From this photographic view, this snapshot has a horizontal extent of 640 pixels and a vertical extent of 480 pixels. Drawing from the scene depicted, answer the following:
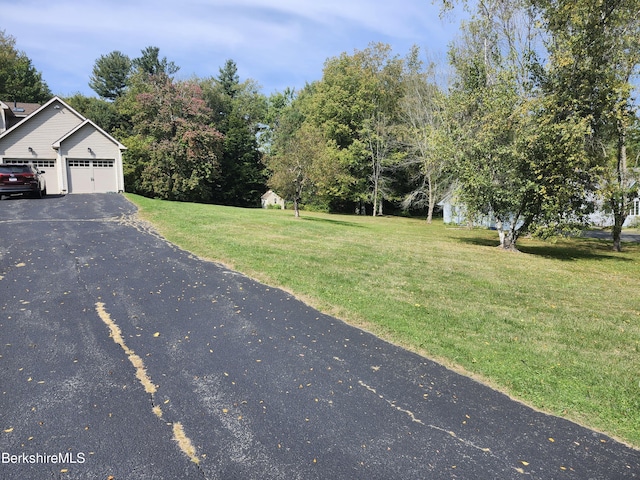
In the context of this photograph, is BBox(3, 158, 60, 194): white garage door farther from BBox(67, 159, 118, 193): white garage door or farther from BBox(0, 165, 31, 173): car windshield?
BBox(0, 165, 31, 173): car windshield

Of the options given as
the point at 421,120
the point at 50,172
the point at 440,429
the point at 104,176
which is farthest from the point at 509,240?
the point at 50,172

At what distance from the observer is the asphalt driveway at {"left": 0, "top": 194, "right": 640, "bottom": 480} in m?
3.11

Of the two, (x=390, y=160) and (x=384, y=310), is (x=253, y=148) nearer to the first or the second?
(x=390, y=160)

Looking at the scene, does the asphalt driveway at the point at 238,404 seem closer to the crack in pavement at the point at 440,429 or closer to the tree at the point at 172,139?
the crack in pavement at the point at 440,429

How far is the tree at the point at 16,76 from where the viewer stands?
4003 cm

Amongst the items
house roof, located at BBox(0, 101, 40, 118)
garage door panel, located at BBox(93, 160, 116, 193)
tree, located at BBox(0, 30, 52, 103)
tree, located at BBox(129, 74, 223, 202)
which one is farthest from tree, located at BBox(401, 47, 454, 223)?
tree, located at BBox(0, 30, 52, 103)

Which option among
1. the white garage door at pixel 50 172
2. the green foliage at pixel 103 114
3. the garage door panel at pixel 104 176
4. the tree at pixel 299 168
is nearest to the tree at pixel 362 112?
the tree at pixel 299 168

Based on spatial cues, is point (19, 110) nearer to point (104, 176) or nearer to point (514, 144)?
point (104, 176)

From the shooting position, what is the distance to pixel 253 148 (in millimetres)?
47625

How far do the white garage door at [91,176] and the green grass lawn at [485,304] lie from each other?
44.1ft

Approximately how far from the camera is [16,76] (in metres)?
41.9

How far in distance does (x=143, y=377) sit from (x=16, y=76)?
50.8 meters

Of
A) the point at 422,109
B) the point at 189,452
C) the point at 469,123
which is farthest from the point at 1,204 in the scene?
the point at 422,109

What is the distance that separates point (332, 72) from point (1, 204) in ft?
102
